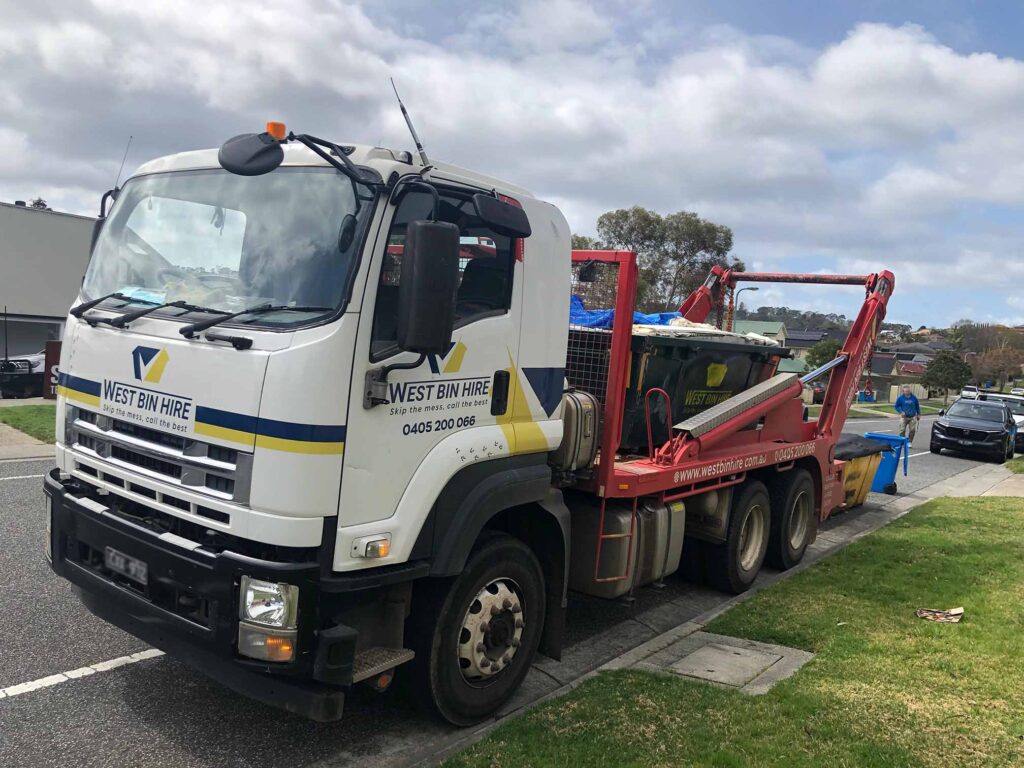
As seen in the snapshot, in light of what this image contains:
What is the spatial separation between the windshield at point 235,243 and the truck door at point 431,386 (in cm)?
21

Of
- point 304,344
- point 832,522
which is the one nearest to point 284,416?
point 304,344

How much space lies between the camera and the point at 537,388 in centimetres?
432

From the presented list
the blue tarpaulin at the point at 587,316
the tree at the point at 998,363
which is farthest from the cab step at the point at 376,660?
the tree at the point at 998,363

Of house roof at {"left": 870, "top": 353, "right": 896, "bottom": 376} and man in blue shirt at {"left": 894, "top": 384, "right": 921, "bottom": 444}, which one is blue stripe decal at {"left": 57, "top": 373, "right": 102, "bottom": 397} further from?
house roof at {"left": 870, "top": 353, "right": 896, "bottom": 376}

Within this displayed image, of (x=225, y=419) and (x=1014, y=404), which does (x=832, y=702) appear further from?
(x=1014, y=404)

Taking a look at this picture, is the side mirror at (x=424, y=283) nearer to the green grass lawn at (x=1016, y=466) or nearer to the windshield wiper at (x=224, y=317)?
the windshield wiper at (x=224, y=317)

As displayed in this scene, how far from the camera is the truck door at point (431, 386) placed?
10.9 feet

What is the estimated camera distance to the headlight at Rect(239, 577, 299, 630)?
3.13 metres

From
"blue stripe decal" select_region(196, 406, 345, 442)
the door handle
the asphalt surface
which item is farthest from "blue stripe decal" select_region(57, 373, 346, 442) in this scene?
the asphalt surface

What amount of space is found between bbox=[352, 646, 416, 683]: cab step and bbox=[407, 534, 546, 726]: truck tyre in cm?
14

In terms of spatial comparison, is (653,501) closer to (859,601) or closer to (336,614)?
(859,601)

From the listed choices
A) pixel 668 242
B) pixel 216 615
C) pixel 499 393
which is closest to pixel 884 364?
pixel 668 242

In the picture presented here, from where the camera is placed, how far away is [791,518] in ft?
25.1

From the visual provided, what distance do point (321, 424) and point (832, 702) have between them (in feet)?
10.5
